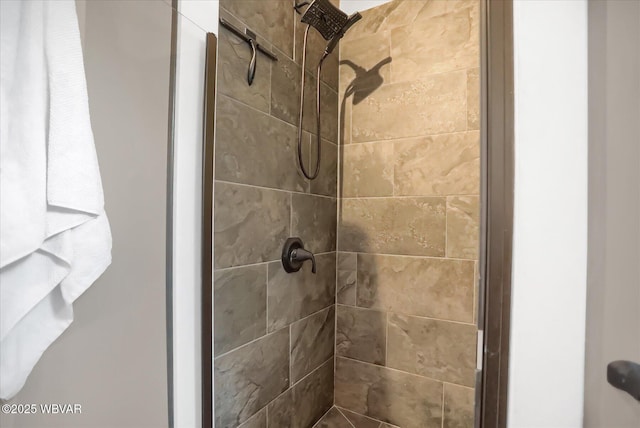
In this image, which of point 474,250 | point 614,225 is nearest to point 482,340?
point 614,225

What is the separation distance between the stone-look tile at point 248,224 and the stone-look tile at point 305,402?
59 cm

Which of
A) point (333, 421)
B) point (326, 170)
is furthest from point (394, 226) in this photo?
point (333, 421)

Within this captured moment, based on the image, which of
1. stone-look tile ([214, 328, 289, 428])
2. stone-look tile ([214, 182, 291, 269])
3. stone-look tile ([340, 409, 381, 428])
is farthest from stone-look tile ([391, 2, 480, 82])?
stone-look tile ([340, 409, 381, 428])

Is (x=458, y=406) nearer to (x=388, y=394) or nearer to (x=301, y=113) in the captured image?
(x=388, y=394)

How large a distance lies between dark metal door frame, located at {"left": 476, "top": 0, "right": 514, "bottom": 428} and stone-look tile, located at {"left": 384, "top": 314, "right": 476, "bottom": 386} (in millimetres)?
902

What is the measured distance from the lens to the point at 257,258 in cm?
97

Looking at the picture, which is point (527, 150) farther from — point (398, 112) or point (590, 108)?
point (398, 112)

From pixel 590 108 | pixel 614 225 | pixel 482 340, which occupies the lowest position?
pixel 482 340

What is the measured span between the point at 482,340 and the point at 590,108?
336mm

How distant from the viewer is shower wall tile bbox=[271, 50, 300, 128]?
1.04m

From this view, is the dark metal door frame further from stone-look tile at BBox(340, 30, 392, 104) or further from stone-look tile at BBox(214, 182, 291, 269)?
stone-look tile at BBox(340, 30, 392, 104)

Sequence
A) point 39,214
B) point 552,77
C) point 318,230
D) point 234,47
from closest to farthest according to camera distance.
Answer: point 552,77 < point 39,214 < point 234,47 < point 318,230

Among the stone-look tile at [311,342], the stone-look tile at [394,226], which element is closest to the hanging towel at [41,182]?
the stone-look tile at [311,342]

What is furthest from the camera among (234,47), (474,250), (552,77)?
(474,250)
